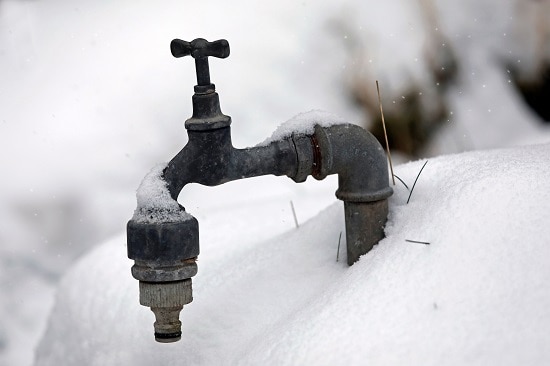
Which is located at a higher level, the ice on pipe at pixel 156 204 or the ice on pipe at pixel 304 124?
the ice on pipe at pixel 304 124

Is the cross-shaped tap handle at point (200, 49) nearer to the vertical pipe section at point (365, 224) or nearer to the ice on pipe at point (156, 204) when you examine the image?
the ice on pipe at point (156, 204)

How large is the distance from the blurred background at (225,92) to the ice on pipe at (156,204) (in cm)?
120

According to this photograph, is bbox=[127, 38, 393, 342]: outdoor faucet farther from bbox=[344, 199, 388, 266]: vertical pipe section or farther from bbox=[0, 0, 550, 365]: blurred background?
bbox=[0, 0, 550, 365]: blurred background

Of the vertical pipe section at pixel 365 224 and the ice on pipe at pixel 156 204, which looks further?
the vertical pipe section at pixel 365 224

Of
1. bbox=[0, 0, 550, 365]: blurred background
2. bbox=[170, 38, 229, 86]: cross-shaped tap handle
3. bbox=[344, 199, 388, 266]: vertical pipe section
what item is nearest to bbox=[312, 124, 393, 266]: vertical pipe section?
bbox=[344, 199, 388, 266]: vertical pipe section

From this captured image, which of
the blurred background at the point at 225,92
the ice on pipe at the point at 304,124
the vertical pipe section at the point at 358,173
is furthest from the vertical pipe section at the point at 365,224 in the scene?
the blurred background at the point at 225,92

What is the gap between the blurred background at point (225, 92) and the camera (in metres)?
2.53

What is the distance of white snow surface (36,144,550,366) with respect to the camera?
112 cm

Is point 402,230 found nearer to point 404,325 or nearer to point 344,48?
point 404,325

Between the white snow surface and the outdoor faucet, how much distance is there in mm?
119

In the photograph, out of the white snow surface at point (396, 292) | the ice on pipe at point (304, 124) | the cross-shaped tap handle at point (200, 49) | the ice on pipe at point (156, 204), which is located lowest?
the white snow surface at point (396, 292)

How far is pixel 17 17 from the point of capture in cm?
288

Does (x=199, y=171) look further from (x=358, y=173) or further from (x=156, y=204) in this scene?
(x=358, y=173)

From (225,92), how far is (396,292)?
58.1 inches
